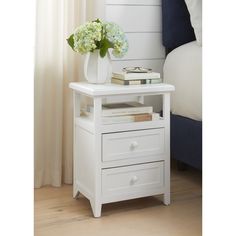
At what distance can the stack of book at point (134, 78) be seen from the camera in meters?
2.68

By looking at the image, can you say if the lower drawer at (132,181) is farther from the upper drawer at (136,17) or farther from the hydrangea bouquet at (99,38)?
the upper drawer at (136,17)

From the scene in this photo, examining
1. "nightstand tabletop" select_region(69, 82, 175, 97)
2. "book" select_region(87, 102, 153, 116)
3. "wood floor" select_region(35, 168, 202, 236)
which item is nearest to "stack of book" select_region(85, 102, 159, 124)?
"book" select_region(87, 102, 153, 116)

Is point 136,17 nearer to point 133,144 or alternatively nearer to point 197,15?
point 197,15

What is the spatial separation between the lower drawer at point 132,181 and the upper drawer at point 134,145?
0.05m

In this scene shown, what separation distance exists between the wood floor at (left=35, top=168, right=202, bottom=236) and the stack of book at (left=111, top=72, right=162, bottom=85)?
2.08ft

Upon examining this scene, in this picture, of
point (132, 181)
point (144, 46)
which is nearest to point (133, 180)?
point (132, 181)

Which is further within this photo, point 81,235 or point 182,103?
point 182,103

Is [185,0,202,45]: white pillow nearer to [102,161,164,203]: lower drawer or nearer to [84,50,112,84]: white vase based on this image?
[84,50,112,84]: white vase

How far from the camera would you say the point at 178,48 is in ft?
10.7
